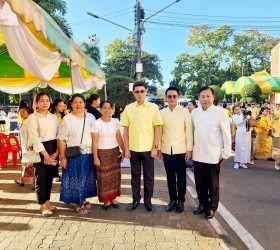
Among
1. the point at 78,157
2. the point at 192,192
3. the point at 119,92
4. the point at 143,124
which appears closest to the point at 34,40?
the point at 78,157

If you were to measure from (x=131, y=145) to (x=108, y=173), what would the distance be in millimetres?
544

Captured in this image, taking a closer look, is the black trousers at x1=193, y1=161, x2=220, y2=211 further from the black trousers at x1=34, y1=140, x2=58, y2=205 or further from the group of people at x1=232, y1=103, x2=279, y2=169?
the group of people at x1=232, y1=103, x2=279, y2=169

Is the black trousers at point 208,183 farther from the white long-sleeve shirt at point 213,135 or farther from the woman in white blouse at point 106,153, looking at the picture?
the woman in white blouse at point 106,153

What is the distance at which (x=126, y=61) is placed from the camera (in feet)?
154

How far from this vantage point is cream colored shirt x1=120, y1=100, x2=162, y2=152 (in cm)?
406

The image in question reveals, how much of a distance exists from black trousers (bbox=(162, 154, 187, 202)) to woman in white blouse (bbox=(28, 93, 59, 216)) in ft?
5.47

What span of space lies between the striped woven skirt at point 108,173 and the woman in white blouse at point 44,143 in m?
0.67

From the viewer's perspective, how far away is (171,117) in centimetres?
412

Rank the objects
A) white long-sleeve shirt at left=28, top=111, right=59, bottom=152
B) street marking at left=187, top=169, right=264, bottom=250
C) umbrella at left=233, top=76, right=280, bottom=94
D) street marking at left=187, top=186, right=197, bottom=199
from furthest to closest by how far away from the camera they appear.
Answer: umbrella at left=233, top=76, right=280, bottom=94 < street marking at left=187, top=186, right=197, bottom=199 < white long-sleeve shirt at left=28, top=111, right=59, bottom=152 < street marking at left=187, top=169, right=264, bottom=250

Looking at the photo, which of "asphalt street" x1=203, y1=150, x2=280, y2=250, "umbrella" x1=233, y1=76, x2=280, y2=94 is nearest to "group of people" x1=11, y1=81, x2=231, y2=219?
"asphalt street" x1=203, y1=150, x2=280, y2=250

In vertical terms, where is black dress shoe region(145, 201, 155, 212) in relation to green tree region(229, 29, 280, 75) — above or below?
below

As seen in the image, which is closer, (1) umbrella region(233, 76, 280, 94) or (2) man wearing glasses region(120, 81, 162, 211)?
(2) man wearing glasses region(120, 81, 162, 211)

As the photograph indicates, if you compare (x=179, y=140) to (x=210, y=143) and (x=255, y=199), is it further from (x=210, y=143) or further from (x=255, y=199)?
(x=255, y=199)

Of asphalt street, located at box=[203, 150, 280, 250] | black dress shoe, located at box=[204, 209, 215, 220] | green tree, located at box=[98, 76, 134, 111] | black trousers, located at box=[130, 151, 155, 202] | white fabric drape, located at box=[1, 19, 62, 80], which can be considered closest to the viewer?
white fabric drape, located at box=[1, 19, 62, 80]
